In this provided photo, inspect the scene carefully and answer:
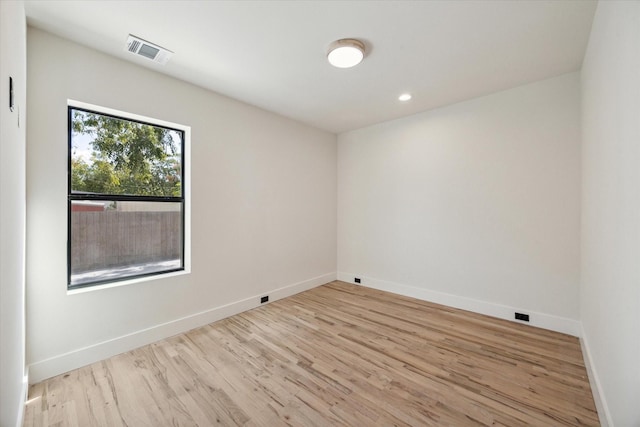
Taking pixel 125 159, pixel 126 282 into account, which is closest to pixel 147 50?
pixel 125 159

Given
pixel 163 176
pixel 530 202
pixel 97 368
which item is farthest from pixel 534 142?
pixel 97 368

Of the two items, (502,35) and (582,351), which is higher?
(502,35)

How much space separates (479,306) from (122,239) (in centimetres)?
Result: 411

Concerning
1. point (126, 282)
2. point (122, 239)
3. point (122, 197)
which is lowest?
point (126, 282)

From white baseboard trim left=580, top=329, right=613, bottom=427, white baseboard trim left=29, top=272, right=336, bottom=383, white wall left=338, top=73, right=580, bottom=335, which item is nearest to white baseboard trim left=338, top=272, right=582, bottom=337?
white wall left=338, top=73, right=580, bottom=335

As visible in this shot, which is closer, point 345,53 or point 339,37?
point 339,37

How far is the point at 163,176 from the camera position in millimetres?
2777

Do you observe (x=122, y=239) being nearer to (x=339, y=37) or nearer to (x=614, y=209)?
(x=339, y=37)

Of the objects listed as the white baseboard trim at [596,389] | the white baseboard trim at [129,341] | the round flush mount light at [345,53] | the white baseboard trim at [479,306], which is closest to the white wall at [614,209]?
the white baseboard trim at [596,389]

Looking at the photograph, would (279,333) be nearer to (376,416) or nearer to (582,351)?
(376,416)

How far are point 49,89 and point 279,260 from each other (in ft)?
9.53

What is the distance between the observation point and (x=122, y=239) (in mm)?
2520

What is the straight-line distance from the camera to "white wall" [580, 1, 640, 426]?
3.68ft

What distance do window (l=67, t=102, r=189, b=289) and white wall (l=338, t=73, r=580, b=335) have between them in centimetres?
288
